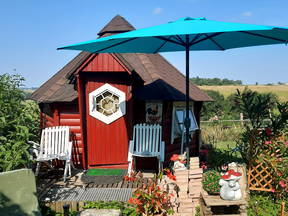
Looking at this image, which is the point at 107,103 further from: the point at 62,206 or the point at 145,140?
the point at 62,206

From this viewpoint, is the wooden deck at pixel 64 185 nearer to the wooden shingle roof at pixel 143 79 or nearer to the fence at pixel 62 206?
the fence at pixel 62 206

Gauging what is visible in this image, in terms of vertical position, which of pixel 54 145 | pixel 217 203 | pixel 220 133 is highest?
pixel 54 145

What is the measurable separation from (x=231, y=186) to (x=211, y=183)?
1.25ft

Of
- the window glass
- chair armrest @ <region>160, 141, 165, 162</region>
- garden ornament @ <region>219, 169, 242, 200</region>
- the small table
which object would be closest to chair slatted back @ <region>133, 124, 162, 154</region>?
chair armrest @ <region>160, 141, 165, 162</region>

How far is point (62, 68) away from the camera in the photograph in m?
8.20

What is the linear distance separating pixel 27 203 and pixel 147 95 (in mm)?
3548

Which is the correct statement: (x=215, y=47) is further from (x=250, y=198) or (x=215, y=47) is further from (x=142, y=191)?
(x=142, y=191)

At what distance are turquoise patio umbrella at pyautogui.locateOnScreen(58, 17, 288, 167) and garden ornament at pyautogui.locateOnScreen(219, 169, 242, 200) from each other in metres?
0.92

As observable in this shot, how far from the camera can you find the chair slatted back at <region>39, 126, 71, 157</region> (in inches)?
231

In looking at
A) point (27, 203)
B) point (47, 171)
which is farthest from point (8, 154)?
point (47, 171)

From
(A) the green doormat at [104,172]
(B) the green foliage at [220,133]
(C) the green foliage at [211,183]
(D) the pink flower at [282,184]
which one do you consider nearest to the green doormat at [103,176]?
(A) the green doormat at [104,172]

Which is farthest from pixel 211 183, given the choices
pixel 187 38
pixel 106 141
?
pixel 106 141

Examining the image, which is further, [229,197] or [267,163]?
[267,163]

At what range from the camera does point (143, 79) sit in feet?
22.2
